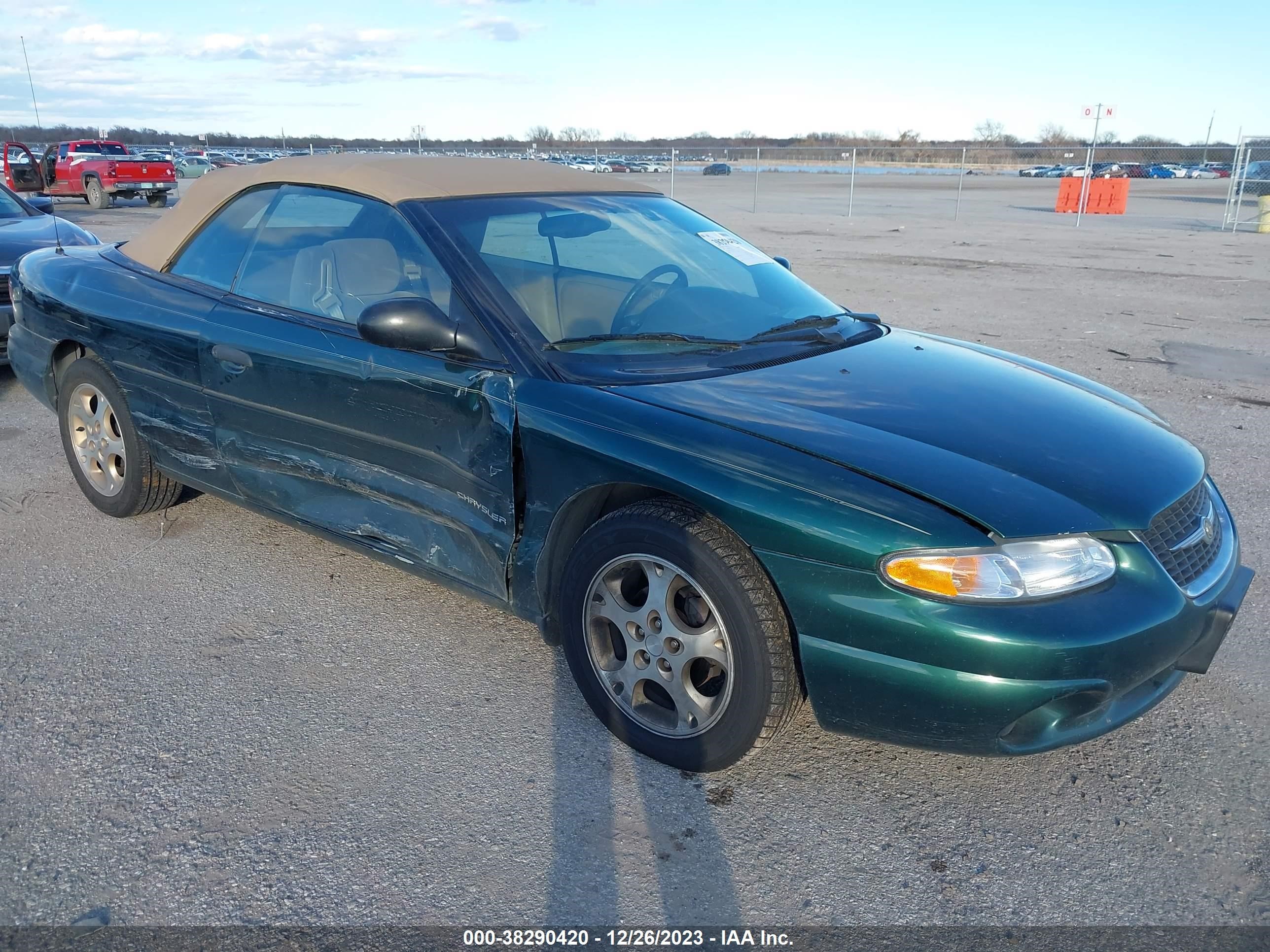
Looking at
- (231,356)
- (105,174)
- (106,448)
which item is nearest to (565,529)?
(231,356)

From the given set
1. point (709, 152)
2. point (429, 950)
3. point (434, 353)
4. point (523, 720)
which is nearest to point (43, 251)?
point (434, 353)

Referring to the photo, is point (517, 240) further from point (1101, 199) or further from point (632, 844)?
point (1101, 199)

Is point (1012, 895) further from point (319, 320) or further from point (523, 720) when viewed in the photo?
point (319, 320)

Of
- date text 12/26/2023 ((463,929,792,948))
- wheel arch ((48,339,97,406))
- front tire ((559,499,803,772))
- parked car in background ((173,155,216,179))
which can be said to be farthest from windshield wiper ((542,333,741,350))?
parked car in background ((173,155,216,179))

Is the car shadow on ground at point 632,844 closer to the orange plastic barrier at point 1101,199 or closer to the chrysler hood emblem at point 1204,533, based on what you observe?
the chrysler hood emblem at point 1204,533

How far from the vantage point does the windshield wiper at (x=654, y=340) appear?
3066mm

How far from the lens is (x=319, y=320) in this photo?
3.40m

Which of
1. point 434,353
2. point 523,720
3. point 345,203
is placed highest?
point 345,203

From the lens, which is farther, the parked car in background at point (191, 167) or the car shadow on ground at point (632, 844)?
the parked car in background at point (191, 167)

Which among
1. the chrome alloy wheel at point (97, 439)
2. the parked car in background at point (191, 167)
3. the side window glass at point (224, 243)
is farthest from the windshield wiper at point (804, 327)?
the parked car in background at point (191, 167)

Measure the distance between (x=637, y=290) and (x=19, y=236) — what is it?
19.5 feet

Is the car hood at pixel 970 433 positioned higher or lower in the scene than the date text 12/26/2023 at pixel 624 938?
higher

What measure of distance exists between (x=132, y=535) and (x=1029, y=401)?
365 centimetres

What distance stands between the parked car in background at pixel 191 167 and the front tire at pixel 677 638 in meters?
34.0
